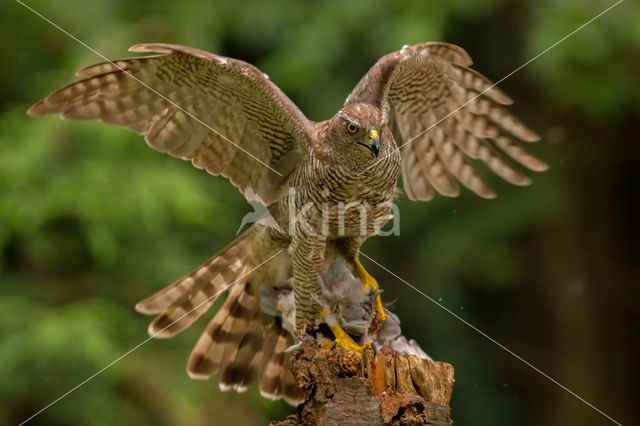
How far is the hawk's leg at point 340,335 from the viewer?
389cm

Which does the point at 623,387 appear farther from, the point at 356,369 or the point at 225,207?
the point at 356,369

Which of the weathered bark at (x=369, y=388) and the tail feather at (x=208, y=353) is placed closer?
the weathered bark at (x=369, y=388)

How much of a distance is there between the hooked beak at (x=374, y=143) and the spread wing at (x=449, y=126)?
0.75m

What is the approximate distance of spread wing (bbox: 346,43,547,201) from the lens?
4988mm

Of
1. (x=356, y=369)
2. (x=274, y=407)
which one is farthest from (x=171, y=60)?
(x=274, y=407)

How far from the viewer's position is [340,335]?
4047mm

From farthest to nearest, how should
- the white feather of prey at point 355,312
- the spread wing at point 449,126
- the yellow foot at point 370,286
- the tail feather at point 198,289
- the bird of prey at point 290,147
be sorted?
the spread wing at point 449,126 → the tail feather at point 198,289 → the bird of prey at point 290,147 → the yellow foot at point 370,286 → the white feather of prey at point 355,312

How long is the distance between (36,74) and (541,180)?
475 centimetres

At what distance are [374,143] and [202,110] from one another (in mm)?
1137

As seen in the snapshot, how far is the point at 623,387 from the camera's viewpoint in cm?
751

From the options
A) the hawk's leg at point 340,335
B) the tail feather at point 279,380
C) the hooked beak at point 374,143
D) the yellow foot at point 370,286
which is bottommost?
the tail feather at point 279,380

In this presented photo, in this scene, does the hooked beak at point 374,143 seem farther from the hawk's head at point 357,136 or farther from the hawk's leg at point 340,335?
the hawk's leg at point 340,335

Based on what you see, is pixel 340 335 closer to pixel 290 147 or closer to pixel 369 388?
pixel 369 388

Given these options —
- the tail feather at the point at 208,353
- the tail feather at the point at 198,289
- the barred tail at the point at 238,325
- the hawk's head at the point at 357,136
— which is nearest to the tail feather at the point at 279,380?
the barred tail at the point at 238,325
